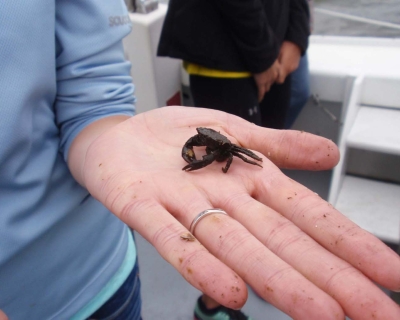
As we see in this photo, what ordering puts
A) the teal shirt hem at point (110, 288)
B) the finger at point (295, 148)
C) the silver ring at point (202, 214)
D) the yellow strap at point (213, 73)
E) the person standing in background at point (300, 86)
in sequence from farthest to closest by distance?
the person standing in background at point (300, 86) < the yellow strap at point (213, 73) < the teal shirt hem at point (110, 288) < the finger at point (295, 148) < the silver ring at point (202, 214)

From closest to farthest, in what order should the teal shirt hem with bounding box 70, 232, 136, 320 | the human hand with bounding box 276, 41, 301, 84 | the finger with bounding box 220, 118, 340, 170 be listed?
the finger with bounding box 220, 118, 340, 170, the teal shirt hem with bounding box 70, 232, 136, 320, the human hand with bounding box 276, 41, 301, 84

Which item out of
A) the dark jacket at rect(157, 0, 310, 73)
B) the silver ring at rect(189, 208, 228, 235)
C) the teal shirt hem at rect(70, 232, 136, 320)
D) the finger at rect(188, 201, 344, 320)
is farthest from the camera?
the dark jacket at rect(157, 0, 310, 73)

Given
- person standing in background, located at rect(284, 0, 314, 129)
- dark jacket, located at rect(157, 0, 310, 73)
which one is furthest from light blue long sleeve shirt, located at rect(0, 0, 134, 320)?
person standing in background, located at rect(284, 0, 314, 129)

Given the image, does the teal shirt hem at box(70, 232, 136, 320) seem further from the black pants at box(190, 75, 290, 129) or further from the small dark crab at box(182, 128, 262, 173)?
the black pants at box(190, 75, 290, 129)

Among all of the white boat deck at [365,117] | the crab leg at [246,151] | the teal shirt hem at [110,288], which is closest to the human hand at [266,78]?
the white boat deck at [365,117]

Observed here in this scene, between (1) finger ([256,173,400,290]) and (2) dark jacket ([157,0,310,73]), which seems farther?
(2) dark jacket ([157,0,310,73])

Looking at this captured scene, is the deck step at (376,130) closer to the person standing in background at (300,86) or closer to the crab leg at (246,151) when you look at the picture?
the person standing in background at (300,86)

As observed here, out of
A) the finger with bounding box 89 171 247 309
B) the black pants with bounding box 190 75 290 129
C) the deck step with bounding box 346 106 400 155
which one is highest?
the finger with bounding box 89 171 247 309
